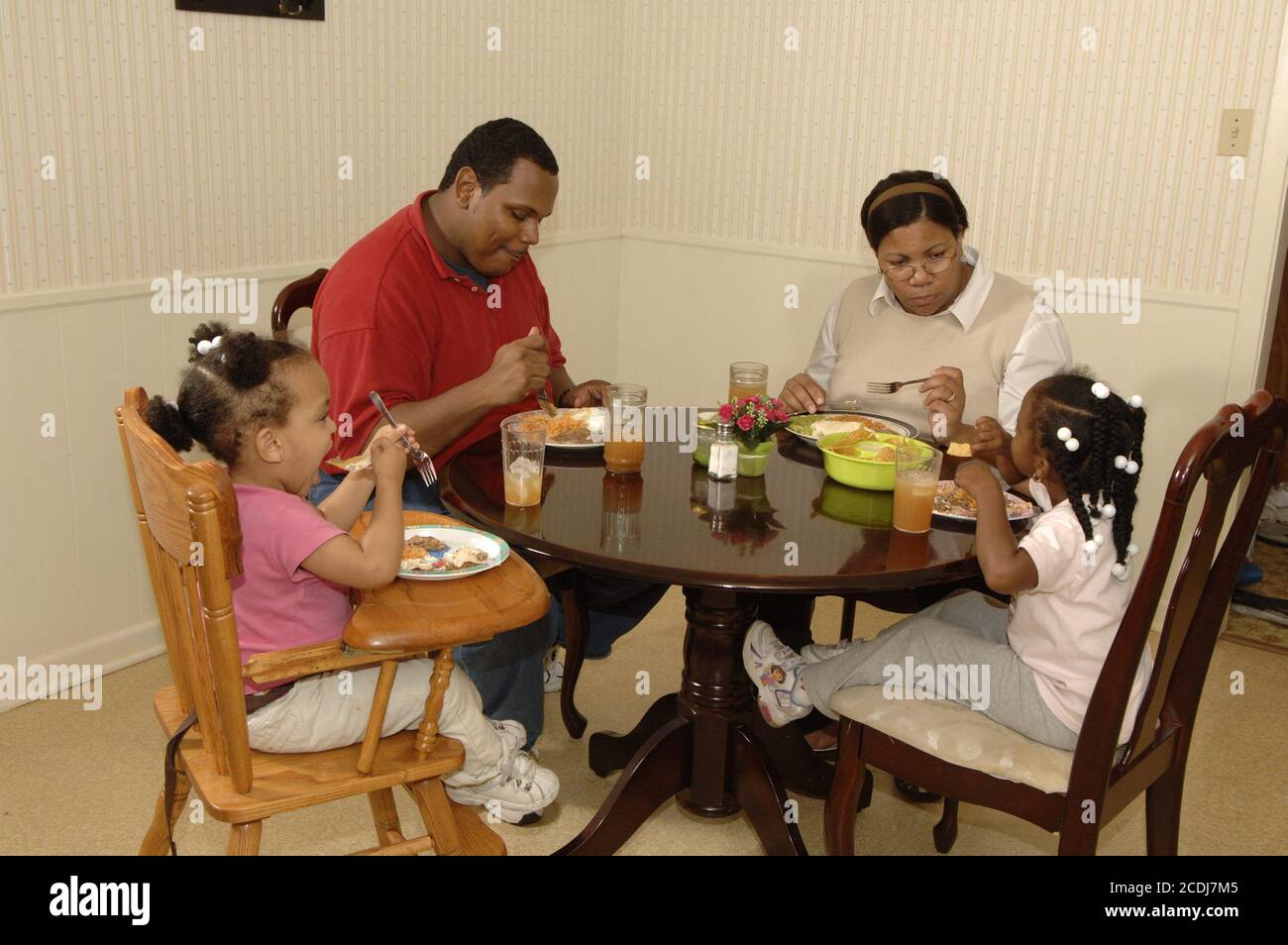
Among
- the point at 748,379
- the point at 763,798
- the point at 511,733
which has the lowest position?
the point at 763,798

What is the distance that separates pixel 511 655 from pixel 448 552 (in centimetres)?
59

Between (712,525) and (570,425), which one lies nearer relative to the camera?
(712,525)

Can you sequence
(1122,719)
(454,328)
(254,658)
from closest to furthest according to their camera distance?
(254,658)
(1122,719)
(454,328)

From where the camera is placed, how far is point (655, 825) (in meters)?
2.46

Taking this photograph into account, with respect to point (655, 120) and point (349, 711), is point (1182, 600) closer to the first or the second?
point (349, 711)

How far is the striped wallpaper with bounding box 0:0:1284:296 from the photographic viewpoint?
272 centimetres

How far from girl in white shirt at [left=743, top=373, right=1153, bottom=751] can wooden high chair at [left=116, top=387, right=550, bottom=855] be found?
648 millimetres

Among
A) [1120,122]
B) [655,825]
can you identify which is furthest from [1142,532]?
[655,825]

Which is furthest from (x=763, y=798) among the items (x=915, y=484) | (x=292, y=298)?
(x=292, y=298)

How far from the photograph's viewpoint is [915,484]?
1924mm

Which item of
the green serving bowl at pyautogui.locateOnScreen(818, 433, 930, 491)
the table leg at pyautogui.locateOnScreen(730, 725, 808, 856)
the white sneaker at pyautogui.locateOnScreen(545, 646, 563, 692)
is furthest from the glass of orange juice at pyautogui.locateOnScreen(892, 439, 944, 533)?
the white sneaker at pyautogui.locateOnScreen(545, 646, 563, 692)

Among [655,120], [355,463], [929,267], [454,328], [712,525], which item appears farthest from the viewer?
[655,120]

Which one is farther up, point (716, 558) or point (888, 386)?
point (888, 386)
